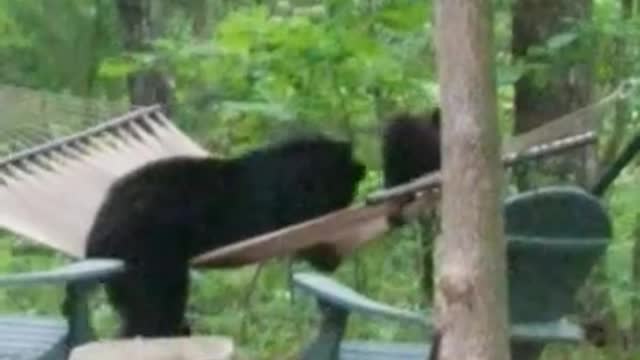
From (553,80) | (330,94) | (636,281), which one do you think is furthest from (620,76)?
(330,94)

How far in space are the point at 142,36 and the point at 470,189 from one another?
19.2ft

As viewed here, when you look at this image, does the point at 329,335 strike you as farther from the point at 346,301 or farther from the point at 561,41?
the point at 561,41

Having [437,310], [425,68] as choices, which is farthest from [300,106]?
[437,310]

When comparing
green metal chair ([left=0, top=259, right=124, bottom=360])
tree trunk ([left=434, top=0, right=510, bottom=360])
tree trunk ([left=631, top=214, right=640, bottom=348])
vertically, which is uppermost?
tree trunk ([left=434, top=0, right=510, bottom=360])

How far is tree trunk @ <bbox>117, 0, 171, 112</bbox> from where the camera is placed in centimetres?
815

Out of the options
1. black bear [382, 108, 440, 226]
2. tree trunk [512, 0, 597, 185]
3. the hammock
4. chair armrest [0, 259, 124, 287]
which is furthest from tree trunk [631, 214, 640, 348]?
chair armrest [0, 259, 124, 287]

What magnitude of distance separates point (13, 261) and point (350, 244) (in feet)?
11.8

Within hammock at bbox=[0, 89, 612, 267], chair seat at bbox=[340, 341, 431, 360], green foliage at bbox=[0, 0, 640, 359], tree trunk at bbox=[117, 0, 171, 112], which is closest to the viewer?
hammock at bbox=[0, 89, 612, 267]

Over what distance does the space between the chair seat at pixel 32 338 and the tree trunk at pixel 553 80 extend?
167cm

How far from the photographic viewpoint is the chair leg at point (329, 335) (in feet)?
11.5

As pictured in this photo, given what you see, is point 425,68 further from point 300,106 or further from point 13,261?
point 13,261

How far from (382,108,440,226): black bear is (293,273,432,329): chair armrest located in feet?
1.23

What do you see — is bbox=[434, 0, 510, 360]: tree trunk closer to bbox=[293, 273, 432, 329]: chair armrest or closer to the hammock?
bbox=[293, 273, 432, 329]: chair armrest

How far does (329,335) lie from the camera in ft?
11.6
